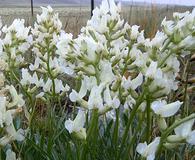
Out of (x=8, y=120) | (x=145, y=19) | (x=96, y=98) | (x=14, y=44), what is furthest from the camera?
(x=145, y=19)

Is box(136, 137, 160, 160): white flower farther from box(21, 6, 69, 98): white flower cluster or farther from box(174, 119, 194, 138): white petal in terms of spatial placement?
box(21, 6, 69, 98): white flower cluster

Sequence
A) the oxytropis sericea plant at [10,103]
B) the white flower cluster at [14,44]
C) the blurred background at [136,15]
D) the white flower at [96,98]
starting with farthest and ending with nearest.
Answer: the blurred background at [136,15] → the white flower cluster at [14,44] → the oxytropis sericea plant at [10,103] → the white flower at [96,98]

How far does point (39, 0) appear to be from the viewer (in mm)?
29812

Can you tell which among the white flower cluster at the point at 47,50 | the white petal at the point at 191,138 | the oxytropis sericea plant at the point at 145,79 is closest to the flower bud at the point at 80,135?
the oxytropis sericea plant at the point at 145,79

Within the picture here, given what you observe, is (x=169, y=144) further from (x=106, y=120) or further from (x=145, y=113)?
(x=106, y=120)

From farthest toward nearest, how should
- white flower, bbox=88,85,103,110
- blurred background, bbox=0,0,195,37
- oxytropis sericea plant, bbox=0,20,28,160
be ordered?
1. blurred background, bbox=0,0,195,37
2. oxytropis sericea plant, bbox=0,20,28,160
3. white flower, bbox=88,85,103,110

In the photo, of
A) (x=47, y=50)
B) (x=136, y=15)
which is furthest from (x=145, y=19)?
(x=47, y=50)

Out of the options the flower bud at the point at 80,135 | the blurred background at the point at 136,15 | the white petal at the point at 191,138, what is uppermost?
the white petal at the point at 191,138

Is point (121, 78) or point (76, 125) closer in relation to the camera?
point (76, 125)

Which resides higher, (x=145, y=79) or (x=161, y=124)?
(x=145, y=79)

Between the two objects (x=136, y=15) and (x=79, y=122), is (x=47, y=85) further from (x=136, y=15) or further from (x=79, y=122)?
(x=136, y=15)

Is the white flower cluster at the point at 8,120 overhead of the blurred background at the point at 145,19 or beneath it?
overhead

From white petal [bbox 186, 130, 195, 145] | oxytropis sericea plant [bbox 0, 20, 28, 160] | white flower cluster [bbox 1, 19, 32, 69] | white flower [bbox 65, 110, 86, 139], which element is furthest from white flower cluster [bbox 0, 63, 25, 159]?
white petal [bbox 186, 130, 195, 145]

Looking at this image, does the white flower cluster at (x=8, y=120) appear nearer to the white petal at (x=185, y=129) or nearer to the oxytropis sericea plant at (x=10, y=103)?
the oxytropis sericea plant at (x=10, y=103)
